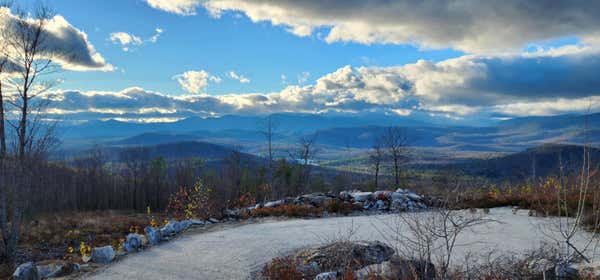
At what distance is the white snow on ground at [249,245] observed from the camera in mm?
9094

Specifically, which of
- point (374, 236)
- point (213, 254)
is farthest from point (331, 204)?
point (213, 254)

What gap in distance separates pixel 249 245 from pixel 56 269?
5088mm

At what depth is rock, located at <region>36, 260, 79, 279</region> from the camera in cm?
914

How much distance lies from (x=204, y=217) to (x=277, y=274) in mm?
9568

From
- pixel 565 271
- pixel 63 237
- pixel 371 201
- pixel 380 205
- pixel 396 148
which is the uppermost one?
pixel 396 148

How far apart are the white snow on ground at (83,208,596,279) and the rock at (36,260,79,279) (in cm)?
81

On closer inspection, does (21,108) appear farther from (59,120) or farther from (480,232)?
(480,232)

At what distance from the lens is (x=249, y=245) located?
11.4m

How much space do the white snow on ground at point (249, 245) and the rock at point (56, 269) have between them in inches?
31.9

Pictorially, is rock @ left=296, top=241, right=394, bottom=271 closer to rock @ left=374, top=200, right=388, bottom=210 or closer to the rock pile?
the rock pile

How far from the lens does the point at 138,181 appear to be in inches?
2127

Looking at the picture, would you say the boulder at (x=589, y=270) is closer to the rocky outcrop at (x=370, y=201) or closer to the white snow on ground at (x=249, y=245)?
the white snow on ground at (x=249, y=245)

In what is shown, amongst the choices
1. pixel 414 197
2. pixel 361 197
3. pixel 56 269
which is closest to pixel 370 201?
pixel 361 197

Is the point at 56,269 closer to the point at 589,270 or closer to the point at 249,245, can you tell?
the point at 249,245
